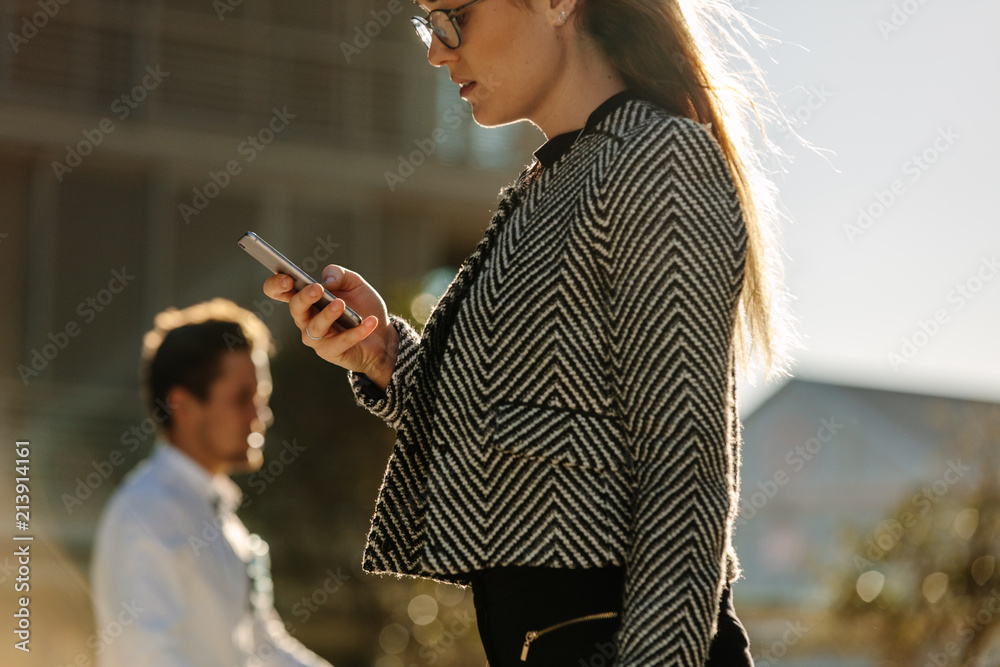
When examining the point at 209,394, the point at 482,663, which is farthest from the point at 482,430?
the point at 482,663

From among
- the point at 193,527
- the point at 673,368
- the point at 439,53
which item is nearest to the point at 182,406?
the point at 193,527

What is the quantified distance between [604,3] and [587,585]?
0.85 m

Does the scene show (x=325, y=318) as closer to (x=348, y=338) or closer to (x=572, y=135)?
(x=348, y=338)

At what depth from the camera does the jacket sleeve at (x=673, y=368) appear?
1.16 m

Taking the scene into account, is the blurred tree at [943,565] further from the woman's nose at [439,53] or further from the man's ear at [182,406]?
the woman's nose at [439,53]

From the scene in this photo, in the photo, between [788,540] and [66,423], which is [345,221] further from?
[788,540]

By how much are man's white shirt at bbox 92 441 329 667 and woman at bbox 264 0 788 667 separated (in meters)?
1.75

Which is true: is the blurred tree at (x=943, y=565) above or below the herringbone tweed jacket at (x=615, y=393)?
below

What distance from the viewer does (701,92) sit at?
1.50 meters

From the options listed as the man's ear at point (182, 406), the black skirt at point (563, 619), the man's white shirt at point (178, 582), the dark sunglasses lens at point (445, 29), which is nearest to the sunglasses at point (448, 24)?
the dark sunglasses lens at point (445, 29)

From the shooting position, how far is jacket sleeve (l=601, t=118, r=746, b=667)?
1.16 metres

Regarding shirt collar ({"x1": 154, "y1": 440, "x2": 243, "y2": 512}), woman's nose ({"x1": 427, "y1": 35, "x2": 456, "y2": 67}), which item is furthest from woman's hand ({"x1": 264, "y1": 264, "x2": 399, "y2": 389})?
shirt collar ({"x1": 154, "y1": 440, "x2": 243, "y2": 512})

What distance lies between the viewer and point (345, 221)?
1109 centimetres

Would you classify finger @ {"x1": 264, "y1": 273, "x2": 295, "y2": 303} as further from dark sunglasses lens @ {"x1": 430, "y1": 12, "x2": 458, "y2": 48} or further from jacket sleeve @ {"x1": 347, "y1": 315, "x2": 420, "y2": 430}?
dark sunglasses lens @ {"x1": 430, "y1": 12, "x2": 458, "y2": 48}
